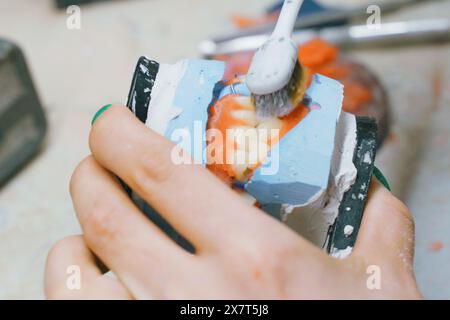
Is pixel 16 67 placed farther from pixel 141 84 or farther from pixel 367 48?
pixel 367 48

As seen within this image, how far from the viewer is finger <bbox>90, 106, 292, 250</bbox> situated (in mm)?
362

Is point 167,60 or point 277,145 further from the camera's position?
point 167,60

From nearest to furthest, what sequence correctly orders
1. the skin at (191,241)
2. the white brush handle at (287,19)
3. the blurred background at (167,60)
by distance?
the skin at (191,241)
the white brush handle at (287,19)
the blurred background at (167,60)

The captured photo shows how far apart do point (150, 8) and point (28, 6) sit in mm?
262

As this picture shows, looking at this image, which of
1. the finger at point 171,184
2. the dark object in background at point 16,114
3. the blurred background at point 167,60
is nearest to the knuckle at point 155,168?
the finger at point 171,184

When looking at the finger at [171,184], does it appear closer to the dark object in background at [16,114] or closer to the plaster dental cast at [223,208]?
the plaster dental cast at [223,208]

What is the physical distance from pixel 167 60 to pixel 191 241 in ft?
2.34

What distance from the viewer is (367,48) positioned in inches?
40.8

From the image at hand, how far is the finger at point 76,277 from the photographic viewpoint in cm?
39

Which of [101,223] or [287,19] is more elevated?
[287,19]

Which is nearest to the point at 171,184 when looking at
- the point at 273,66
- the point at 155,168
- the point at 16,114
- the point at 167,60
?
the point at 155,168

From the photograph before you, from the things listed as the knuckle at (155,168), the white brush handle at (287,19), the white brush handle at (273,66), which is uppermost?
the white brush handle at (287,19)

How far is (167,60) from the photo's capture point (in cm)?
104

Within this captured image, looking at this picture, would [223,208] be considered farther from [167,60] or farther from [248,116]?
[167,60]
